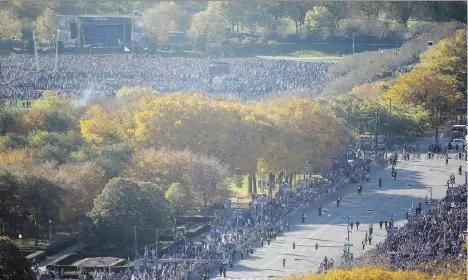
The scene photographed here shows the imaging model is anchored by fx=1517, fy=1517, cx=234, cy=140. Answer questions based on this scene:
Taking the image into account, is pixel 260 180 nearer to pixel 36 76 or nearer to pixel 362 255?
pixel 362 255

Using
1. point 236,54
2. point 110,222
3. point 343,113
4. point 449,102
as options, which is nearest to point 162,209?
point 110,222

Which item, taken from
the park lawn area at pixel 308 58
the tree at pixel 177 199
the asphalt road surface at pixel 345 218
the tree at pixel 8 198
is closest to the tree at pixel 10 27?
the park lawn area at pixel 308 58

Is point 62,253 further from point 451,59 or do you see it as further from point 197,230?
point 451,59

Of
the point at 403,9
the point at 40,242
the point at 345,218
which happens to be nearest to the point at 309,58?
the point at 403,9

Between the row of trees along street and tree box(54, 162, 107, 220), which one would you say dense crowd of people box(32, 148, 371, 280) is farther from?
the row of trees along street

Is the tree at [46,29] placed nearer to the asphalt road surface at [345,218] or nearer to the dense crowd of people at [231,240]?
the asphalt road surface at [345,218]

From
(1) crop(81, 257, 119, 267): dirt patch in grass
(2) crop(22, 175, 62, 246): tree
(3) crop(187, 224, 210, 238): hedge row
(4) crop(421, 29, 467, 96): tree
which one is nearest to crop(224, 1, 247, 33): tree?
(4) crop(421, 29, 467, 96): tree
